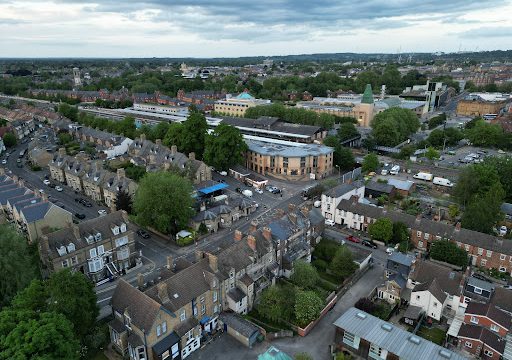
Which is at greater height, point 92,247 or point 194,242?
point 92,247

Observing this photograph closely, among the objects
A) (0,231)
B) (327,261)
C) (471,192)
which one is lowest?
(327,261)

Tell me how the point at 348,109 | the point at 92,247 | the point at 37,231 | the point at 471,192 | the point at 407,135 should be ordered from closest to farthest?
the point at 92,247, the point at 37,231, the point at 471,192, the point at 407,135, the point at 348,109

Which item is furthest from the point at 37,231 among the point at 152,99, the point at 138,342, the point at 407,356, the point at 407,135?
the point at 152,99

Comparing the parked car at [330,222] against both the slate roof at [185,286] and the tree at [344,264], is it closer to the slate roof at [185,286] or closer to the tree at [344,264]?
the tree at [344,264]

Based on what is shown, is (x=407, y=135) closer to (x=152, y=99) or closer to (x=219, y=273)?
(x=219, y=273)

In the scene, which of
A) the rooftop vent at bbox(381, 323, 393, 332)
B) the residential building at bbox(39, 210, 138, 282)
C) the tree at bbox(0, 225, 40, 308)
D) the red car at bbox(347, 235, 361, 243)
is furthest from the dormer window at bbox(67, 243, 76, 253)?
the red car at bbox(347, 235, 361, 243)

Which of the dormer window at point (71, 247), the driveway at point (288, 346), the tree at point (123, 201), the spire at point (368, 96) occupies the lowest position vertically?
the driveway at point (288, 346)

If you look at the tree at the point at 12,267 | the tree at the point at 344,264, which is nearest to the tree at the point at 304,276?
the tree at the point at 344,264

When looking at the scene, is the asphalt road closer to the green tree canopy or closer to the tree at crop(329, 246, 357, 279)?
the tree at crop(329, 246, 357, 279)
